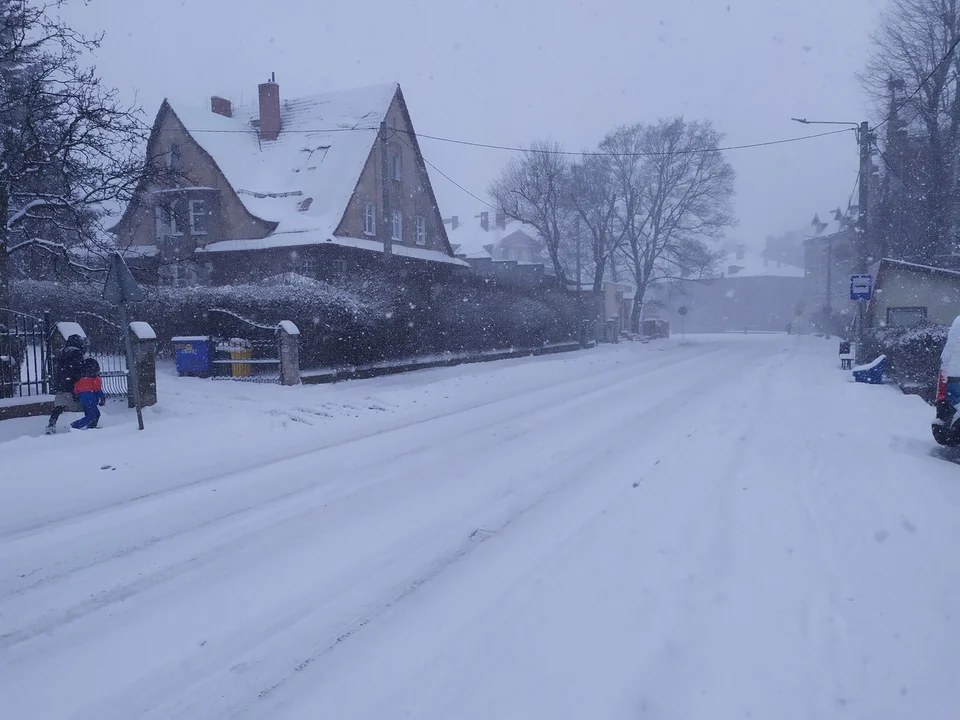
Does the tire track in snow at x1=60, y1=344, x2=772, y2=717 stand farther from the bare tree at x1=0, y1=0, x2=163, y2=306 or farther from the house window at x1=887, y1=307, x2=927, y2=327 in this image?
the house window at x1=887, y1=307, x2=927, y2=327

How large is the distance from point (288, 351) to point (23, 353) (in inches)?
198

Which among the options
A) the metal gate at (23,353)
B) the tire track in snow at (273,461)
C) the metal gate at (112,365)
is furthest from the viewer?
the metal gate at (112,365)

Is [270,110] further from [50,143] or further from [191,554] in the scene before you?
[191,554]

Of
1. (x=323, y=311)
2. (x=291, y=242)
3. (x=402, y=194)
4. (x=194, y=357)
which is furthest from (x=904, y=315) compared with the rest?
(x=194, y=357)

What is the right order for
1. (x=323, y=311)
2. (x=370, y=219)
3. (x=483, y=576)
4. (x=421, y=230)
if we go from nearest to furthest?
1. (x=483, y=576)
2. (x=323, y=311)
3. (x=370, y=219)
4. (x=421, y=230)

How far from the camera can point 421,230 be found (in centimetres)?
3684

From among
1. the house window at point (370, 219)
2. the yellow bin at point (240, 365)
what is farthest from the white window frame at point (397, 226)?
the yellow bin at point (240, 365)

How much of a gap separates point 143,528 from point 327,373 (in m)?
10.6

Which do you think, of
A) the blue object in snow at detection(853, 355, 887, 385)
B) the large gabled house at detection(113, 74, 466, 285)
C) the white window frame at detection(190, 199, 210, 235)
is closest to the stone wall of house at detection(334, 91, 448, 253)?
the large gabled house at detection(113, 74, 466, 285)

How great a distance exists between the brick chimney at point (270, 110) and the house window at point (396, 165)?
5891 mm

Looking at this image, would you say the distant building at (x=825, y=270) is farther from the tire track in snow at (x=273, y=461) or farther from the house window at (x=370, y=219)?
the tire track in snow at (x=273, y=461)

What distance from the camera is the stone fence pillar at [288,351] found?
15.4 metres

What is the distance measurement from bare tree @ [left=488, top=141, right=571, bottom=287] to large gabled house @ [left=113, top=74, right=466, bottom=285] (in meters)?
6.74

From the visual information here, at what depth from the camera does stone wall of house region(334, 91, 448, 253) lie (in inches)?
1207
